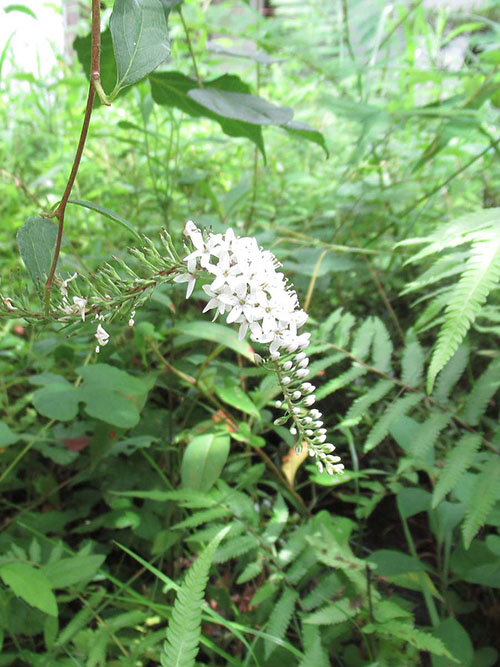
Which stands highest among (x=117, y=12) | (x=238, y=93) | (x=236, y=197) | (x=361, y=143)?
(x=117, y=12)

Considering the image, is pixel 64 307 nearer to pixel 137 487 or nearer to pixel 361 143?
pixel 137 487

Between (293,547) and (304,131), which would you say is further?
(304,131)

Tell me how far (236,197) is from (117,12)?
1.07 metres

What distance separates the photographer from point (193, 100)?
5.00 ft

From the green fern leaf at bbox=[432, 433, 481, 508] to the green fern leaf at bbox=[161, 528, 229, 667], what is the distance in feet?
1.64

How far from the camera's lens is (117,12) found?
0.80m

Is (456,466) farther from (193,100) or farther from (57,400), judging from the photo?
(193,100)

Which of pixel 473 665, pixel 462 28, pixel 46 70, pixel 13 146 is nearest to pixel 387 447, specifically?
pixel 473 665

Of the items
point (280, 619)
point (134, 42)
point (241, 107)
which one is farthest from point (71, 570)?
point (241, 107)

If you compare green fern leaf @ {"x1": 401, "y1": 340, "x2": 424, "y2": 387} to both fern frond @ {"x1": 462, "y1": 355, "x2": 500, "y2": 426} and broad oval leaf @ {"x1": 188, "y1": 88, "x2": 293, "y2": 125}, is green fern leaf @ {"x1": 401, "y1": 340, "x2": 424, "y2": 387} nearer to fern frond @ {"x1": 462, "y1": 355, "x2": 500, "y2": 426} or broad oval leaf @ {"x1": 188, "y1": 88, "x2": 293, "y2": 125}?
fern frond @ {"x1": 462, "y1": 355, "x2": 500, "y2": 426}

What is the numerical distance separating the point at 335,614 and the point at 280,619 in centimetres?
12

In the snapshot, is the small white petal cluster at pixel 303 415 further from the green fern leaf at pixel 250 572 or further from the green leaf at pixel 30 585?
the green leaf at pixel 30 585

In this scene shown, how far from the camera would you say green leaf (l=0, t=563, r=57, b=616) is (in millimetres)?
1054

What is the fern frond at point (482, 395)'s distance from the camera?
1.30m
